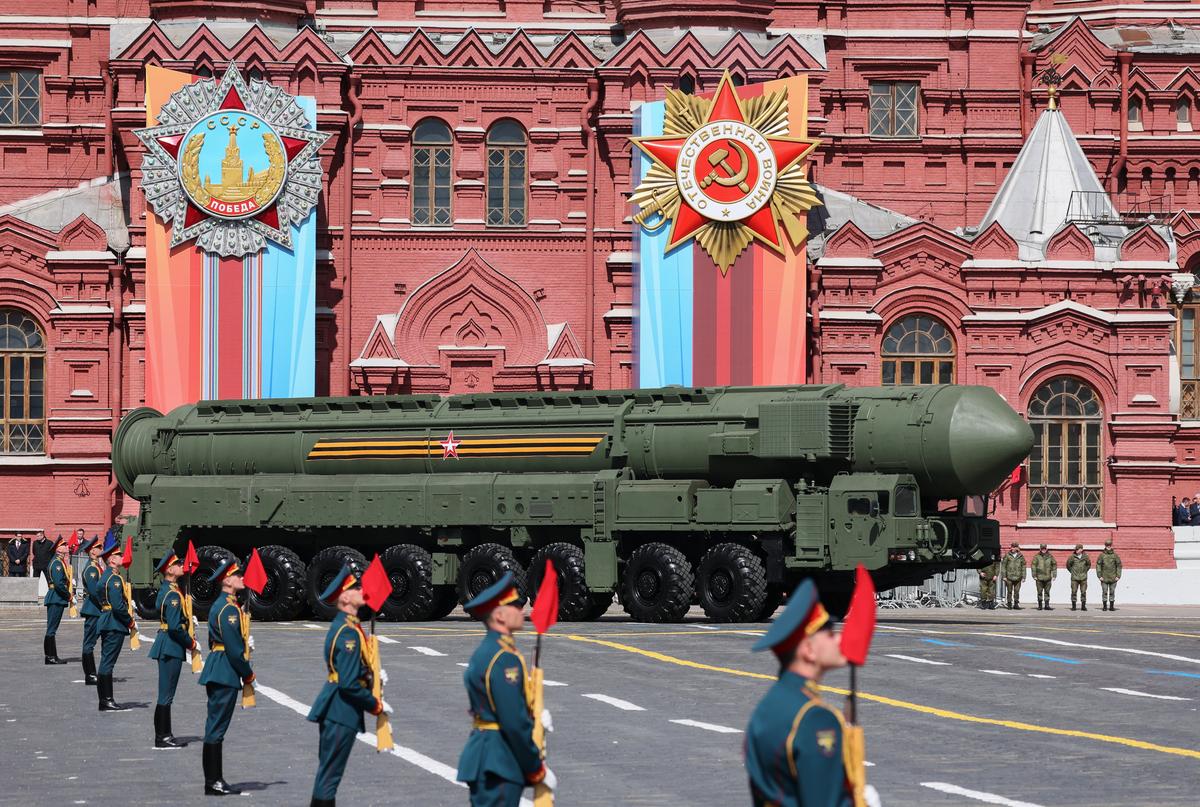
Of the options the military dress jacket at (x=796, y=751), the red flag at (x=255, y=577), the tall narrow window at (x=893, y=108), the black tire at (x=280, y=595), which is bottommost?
the black tire at (x=280, y=595)

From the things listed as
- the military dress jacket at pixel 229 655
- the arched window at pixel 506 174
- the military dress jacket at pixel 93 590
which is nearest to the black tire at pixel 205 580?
the military dress jacket at pixel 93 590

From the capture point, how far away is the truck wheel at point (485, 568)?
39.6m

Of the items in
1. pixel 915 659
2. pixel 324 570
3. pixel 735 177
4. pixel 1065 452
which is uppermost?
pixel 735 177

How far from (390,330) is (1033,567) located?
1750 cm

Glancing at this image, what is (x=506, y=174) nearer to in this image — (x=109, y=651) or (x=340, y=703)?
(x=109, y=651)

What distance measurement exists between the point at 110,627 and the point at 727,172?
30383 mm

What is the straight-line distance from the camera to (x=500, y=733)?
46.2ft

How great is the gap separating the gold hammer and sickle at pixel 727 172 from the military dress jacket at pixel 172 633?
1285 inches

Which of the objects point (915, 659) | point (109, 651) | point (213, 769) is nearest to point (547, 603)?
point (213, 769)

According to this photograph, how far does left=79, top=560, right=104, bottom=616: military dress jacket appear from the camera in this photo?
87.9 ft

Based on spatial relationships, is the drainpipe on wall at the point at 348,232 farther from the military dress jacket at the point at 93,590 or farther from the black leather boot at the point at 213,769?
the black leather boot at the point at 213,769

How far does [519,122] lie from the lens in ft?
187

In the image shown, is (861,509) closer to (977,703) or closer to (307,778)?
(977,703)

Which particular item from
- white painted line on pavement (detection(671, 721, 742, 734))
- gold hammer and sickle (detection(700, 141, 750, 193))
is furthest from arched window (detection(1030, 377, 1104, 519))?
white painted line on pavement (detection(671, 721, 742, 734))
